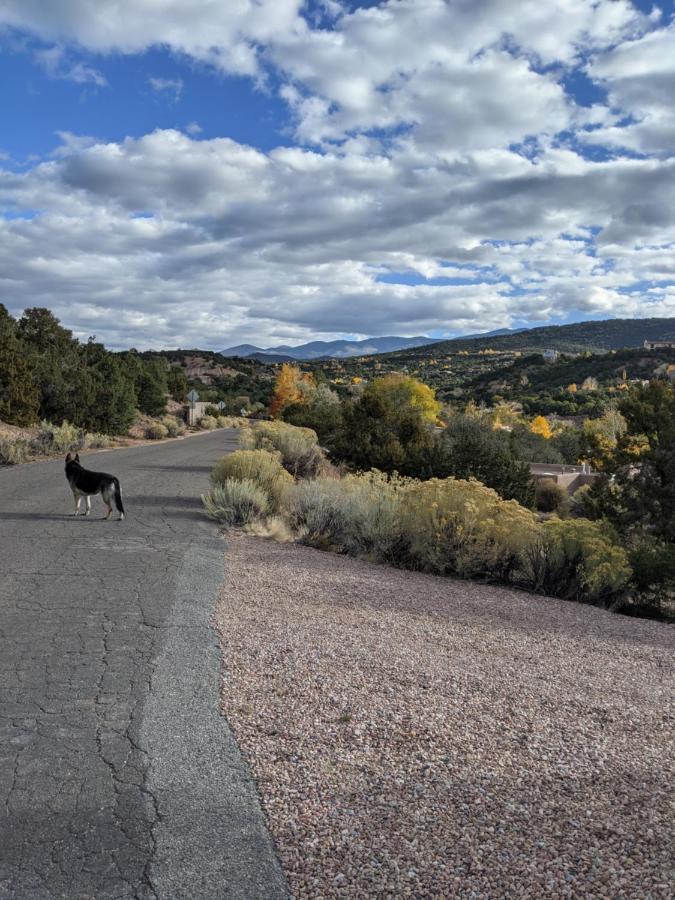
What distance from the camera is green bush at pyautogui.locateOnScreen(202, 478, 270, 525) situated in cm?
1269

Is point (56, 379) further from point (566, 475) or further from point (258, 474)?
point (566, 475)

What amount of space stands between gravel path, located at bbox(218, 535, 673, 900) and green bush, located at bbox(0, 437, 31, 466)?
15225 mm

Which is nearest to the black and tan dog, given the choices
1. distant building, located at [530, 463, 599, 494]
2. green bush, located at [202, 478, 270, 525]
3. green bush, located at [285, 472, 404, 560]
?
green bush, located at [202, 478, 270, 525]

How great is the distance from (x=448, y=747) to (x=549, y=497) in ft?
81.6

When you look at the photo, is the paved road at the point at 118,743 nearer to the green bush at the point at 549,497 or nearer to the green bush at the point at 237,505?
the green bush at the point at 237,505

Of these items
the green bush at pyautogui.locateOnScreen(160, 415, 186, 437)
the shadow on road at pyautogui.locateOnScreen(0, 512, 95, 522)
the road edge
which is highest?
the road edge

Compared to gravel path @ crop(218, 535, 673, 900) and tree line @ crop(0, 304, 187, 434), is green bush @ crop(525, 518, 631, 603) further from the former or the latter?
tree line @ crop(0, 304, 187, 434)

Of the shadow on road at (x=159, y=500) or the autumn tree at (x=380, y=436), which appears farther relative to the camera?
the autumn tree at (x=380, y=436)

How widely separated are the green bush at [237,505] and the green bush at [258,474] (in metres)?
0.59

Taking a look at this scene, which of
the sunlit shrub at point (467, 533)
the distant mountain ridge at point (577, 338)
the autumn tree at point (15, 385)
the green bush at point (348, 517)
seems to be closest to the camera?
the sunlit shrub at point (467, 533)

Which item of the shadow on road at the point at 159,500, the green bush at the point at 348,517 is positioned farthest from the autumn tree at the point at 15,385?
the green bush at the point at 348,517

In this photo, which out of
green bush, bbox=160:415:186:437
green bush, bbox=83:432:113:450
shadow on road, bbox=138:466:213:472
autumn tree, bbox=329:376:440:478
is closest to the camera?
shadow on road, bbox=138:466:213:472

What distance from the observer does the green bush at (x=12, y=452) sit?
68.1ft

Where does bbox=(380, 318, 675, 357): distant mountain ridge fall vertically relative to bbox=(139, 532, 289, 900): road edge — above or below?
above
